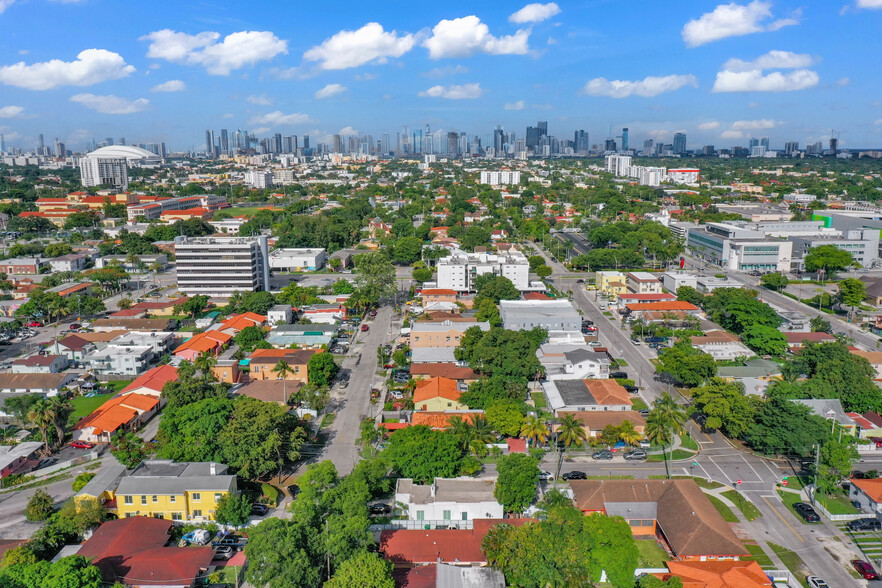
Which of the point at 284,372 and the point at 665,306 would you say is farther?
the point at 665,306

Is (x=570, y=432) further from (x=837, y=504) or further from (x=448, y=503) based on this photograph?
(x=837, y=504)

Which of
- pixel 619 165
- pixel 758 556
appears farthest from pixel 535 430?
pixel 619 165

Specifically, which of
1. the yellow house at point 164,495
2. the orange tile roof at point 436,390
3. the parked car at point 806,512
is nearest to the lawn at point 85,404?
the yellow house at point 164,495

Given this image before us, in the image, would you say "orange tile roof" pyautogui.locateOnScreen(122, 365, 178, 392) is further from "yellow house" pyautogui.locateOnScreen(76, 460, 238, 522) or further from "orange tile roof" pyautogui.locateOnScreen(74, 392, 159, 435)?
"yellow house" pyautogui.locateOnScreen(76, 460, 238, 522)

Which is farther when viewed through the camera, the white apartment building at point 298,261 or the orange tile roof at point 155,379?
the white apartment building at point 298,261

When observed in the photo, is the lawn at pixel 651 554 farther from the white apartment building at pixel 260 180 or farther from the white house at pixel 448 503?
the white apartment building at pixel 260 180

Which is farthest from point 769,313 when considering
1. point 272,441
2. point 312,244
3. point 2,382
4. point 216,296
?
point 312,244
